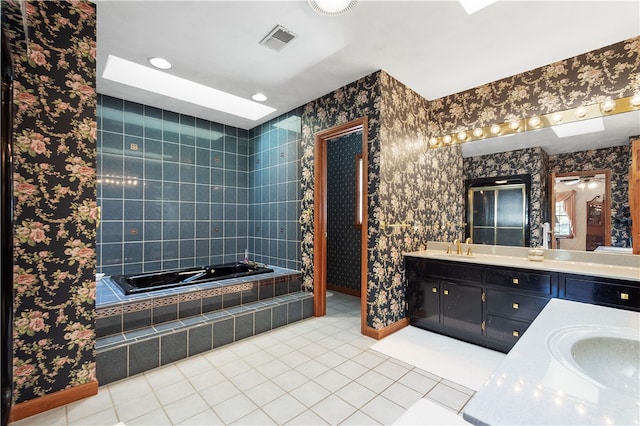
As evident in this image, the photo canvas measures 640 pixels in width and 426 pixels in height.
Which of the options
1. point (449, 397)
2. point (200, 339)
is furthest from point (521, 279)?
point (200, 339)

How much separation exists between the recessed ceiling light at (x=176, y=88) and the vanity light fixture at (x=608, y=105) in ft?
11.0

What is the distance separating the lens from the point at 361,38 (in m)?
2.29

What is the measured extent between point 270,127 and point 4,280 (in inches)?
129

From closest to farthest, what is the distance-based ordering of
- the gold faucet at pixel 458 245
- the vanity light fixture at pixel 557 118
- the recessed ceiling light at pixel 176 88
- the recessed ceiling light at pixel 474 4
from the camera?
the recessed ceiling light at pixel 474 4, the vanity light fixture at pixel 557 118, the recessed ceiling light at pixel 176 88, the gold faucet at pixel 458 245

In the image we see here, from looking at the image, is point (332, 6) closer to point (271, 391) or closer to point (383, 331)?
point (271, 391)

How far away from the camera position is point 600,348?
35.8 inches

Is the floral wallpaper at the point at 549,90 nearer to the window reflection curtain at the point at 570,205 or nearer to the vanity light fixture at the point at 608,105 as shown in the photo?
the vanity light fixture at the point at 608,105

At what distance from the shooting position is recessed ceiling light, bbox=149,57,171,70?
2.65 meters

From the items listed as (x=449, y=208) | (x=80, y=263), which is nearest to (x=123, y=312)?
(x=80, y=263)

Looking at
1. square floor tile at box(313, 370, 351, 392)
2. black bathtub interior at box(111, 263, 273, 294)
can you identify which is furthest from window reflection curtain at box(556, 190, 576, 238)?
black bathtub interior at box(111, 263, 273, 294)

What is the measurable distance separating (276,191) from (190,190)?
1187 millimetres

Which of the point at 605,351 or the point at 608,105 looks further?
the point at 608,105

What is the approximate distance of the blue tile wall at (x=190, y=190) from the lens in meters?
3.40

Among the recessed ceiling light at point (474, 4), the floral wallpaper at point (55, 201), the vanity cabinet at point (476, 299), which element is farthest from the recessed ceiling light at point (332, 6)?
the vanity cabinet at point (476, 299)
